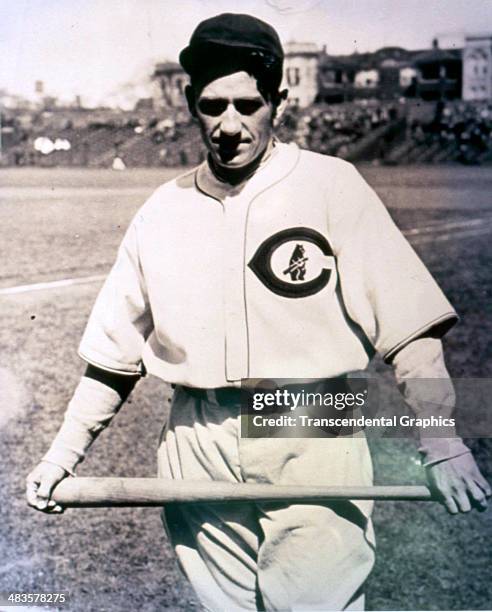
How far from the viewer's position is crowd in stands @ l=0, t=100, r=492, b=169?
2396 mm

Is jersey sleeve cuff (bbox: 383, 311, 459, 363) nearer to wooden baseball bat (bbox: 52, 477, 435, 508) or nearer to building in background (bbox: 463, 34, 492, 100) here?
wooden baseball bat (bbox: 52, 477, 435, 508)

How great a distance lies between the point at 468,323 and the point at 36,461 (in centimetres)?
121

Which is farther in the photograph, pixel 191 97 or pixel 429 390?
pixel 191 97

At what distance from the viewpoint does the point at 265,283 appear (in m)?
2.02

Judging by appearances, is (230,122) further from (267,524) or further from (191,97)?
(267,524)

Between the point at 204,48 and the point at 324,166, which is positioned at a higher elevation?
the point at 204,48

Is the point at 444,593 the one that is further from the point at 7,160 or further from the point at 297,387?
the point at 7,160

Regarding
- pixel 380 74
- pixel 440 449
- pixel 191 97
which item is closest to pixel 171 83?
pixel 191 97

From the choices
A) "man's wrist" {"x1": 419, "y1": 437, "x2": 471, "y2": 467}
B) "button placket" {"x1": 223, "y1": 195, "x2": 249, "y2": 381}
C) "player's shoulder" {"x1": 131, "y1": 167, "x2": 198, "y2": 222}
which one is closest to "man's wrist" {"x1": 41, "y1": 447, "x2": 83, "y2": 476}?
"button placket" {"x1": 223, "y1": 195, "x2": 249, "y2": 381}

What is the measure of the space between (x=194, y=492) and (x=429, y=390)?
1.74 feet

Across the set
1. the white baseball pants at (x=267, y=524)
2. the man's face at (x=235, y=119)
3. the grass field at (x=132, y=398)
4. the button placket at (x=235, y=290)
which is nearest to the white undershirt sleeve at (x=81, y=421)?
the white baseball pants at (x=267, y=524)

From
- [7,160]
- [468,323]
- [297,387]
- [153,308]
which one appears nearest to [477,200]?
[468,323]

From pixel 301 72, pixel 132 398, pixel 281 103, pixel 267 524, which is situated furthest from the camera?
pixel 132 398

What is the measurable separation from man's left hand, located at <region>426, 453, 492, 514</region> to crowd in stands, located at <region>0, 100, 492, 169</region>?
→ 2.82 feet
